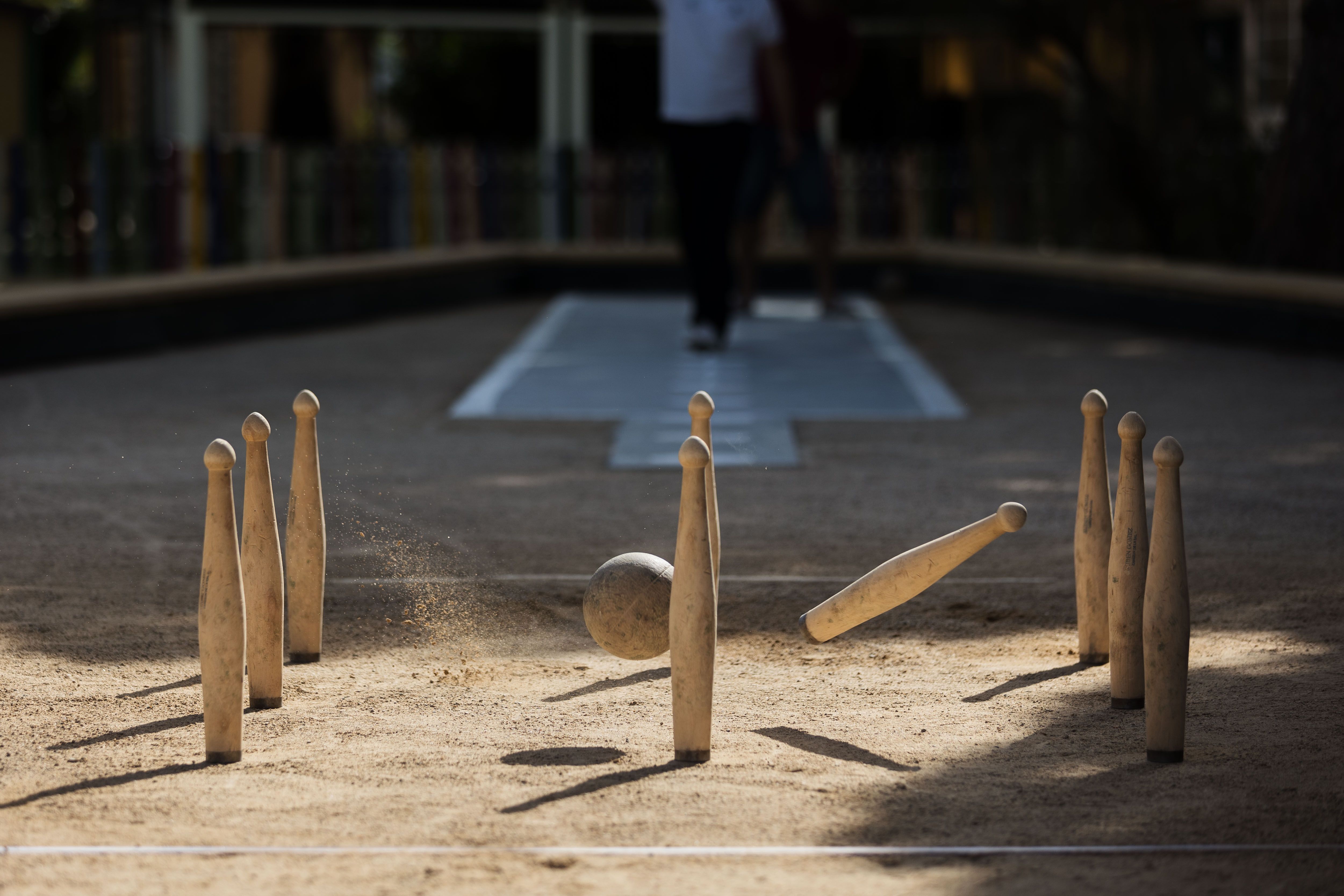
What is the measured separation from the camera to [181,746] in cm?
417

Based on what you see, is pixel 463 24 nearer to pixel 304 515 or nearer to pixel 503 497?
pixel 503 497

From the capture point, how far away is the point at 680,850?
134 inches

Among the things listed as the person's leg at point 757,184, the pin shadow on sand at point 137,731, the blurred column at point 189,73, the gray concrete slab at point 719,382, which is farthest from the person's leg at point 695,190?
the blurred column at point 189,73

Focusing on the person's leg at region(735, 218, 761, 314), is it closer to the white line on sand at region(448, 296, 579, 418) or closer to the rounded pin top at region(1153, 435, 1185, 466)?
the white line on sand at region(448, 296, 579, 418)

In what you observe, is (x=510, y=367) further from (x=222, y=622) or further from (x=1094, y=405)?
(x=222, y=622)

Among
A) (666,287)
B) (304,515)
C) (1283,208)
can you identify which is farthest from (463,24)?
(304,515)

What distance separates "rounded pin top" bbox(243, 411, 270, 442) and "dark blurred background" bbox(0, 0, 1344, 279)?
969cm

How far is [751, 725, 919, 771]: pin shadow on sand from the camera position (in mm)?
4016

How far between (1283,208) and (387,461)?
8.78m

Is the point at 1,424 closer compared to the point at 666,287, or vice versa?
the point at 1,424

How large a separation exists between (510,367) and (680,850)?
9.11 metres

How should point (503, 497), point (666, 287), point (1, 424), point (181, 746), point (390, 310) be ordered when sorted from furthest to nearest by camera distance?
point (666, 287) < point (390, 310) < point (1, 424) < point (503, 497) < point (181, 746)

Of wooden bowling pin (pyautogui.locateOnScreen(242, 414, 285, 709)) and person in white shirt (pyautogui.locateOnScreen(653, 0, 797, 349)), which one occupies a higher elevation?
person in white shirt (pyautogui.locateOnScreen(653, 0, 797, 349))

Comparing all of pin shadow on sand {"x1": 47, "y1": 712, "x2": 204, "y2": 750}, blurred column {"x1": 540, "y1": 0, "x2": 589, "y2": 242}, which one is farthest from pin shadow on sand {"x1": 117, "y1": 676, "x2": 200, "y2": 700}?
blurred column {"x1": 540, "y1": 0, "x2": 589, "y2": 242}
